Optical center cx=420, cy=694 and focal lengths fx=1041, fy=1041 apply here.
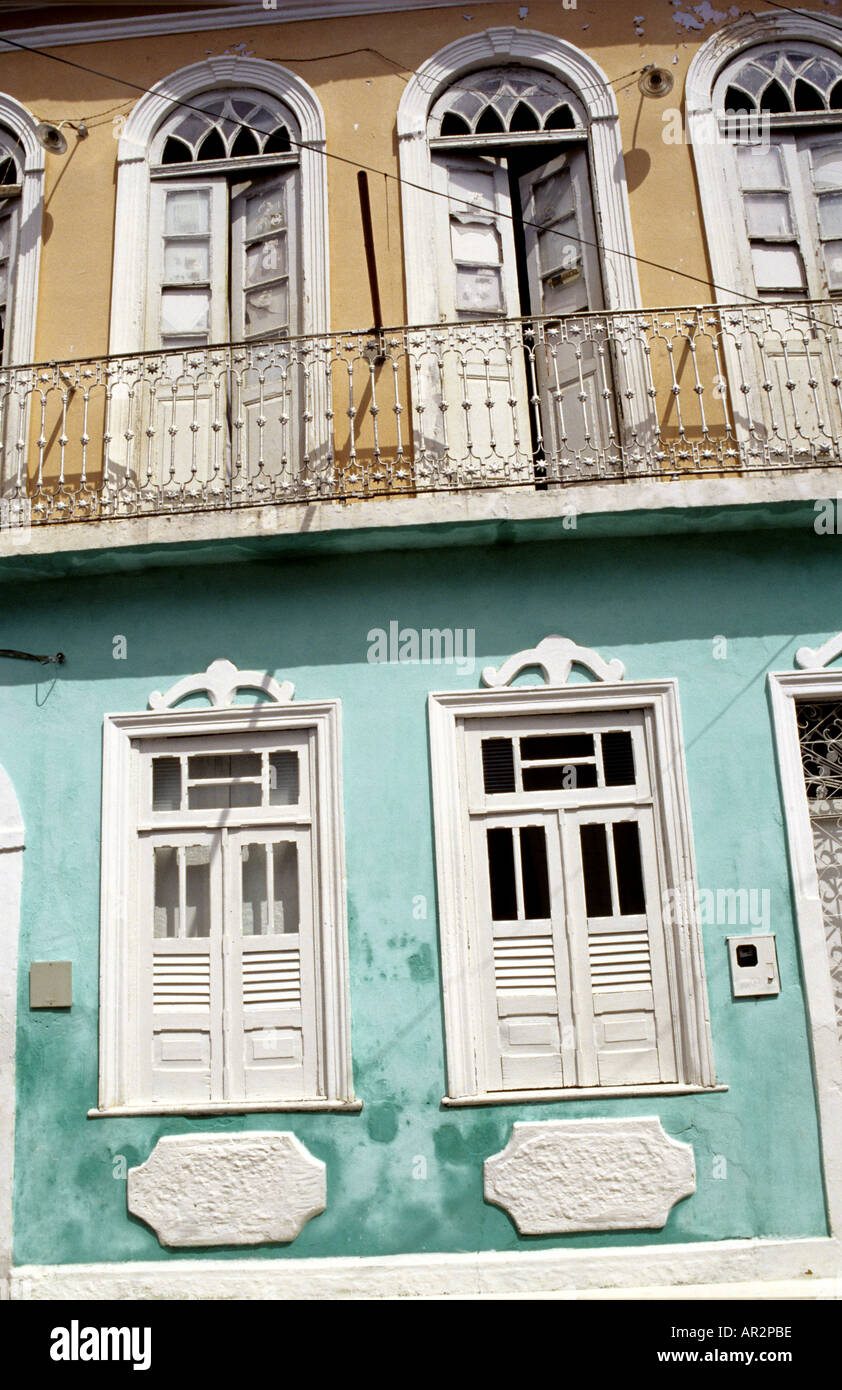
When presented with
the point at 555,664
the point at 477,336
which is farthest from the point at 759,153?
the point at 555,664

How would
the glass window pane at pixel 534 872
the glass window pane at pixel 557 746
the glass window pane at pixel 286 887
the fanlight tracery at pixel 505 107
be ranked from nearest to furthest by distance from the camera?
the glass window pane at pixel 534 872, the glass window pane at pixel 286 887, the glass window pane at pixel 557 746, the fanlight tracery at pixel 505 107

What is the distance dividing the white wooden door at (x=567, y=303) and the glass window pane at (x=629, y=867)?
212cm

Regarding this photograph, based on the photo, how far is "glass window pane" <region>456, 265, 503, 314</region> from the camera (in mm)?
6789

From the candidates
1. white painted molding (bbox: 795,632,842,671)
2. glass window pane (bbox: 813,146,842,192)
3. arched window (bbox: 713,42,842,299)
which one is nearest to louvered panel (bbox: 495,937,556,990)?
white painted molding (bbox: 795,632,842,671)

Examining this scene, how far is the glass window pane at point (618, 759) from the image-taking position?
5895 mm

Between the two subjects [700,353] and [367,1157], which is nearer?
[367,1157]

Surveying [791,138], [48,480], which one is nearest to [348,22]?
[791,138]

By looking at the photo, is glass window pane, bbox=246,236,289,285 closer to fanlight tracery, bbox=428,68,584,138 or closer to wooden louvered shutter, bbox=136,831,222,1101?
fanlight tracery, bbox=428,68,584,138

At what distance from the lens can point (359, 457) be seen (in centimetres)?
633

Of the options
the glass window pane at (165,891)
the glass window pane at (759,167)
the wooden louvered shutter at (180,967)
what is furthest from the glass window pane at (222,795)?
the glass window pane at (759,167)

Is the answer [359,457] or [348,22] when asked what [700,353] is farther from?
[348,22]

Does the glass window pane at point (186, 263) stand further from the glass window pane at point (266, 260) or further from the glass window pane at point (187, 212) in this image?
the glass window pane at point (266, 260)

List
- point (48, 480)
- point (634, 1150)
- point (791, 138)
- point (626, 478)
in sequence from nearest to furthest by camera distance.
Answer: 1. point (634, 1150)
2. point (626, 478)
3. point (48, 480)
4. point (791, 138)

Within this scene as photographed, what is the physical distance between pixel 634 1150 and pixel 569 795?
1.86 meters
